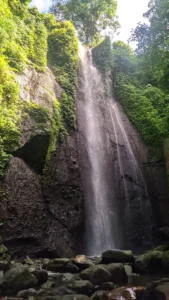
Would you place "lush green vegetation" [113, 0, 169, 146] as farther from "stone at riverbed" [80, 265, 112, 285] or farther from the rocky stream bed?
"stone at riverbed" [80, 265, 112, 285]

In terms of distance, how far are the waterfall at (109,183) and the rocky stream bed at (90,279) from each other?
2.69 meters

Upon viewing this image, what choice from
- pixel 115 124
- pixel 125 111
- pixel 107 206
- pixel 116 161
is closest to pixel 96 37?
pixel 125 111

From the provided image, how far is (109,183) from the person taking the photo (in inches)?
463

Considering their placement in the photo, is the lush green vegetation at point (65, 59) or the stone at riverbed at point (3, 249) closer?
the stone at riverbed at point (3, 249)

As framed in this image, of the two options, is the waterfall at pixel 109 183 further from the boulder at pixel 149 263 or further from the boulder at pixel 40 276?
the boulder at pixel 40 276

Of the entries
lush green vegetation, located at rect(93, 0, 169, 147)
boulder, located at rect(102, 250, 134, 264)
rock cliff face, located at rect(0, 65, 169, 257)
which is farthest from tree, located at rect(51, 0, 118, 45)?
boulder, located at rect(102, 250, 134, 264)

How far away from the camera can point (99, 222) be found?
10.6 metres

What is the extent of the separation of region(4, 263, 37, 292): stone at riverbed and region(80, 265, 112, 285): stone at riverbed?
1.17 metres

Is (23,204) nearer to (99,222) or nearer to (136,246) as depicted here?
(99,222)

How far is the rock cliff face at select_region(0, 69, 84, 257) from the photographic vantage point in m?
8.38

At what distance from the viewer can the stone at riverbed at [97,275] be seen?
19.5 ft

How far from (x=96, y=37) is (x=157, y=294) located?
26.6 m

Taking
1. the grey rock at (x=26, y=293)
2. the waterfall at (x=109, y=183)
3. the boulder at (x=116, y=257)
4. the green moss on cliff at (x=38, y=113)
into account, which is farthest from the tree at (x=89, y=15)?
the grey rock at (x=26, y=293)

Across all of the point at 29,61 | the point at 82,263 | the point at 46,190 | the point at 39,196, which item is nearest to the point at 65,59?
the point at 29,61
